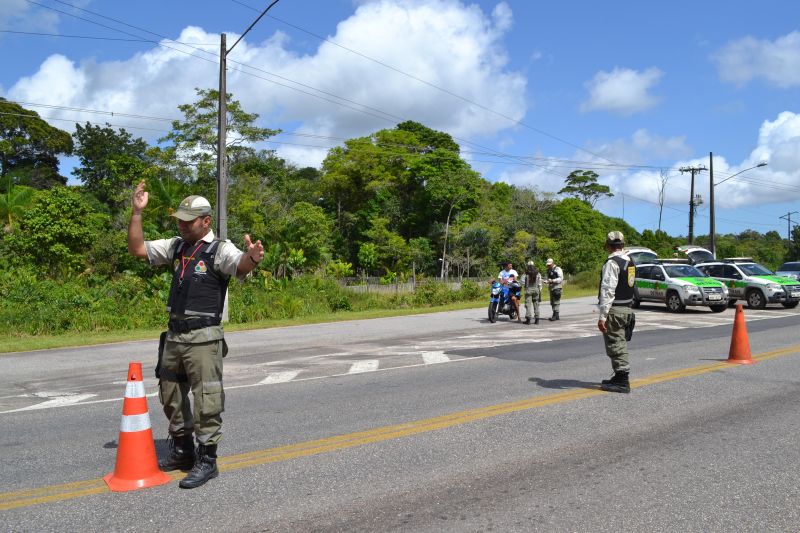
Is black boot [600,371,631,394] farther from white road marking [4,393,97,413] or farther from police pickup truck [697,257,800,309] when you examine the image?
police pickup truck [697,257,800,309]

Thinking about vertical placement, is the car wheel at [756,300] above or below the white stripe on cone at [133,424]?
above

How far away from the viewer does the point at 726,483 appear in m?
4.96

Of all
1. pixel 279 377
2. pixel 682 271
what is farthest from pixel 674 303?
pixel 279 377

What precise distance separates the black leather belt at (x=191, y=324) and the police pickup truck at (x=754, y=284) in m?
23.3

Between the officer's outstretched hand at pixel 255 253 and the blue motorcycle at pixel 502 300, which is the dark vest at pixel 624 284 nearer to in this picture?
the officer's outstretched hand at pixel 255 253

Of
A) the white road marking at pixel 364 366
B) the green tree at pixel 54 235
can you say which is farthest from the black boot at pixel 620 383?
the green tree at pixel 54 235

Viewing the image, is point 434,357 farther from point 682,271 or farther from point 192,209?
point 682,271

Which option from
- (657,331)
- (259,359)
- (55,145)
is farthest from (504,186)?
(259,359)

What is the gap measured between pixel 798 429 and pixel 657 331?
10074 millimetres

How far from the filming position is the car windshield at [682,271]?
75.0ft

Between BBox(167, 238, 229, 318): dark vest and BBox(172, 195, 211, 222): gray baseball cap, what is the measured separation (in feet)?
0.72

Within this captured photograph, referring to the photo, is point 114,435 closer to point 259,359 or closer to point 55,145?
point 259,359

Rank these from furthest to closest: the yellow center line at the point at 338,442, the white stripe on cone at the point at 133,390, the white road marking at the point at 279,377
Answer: the white road marking at the point at 279,377 < the white stripe on cone at the point at 133,390 < the yellow center line at the point at 338,442

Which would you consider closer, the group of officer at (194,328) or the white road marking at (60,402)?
the group of officer at (194,328)
